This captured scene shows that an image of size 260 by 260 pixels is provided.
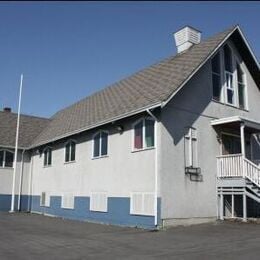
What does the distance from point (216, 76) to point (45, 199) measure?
13133 millimetres

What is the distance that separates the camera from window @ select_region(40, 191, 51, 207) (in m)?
26.0

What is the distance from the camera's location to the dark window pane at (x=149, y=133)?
17328mm

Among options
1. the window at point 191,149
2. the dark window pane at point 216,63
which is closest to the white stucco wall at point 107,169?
the window at point 191,149

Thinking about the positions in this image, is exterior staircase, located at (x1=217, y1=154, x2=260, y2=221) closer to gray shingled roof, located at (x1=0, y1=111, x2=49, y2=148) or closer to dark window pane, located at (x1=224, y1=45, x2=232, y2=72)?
dark window pane, located at (x1=224, y1=45, x2=232, y2=72)

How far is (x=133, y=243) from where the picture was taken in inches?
497

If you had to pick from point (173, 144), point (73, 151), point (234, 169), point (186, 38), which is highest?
point (186, 38)

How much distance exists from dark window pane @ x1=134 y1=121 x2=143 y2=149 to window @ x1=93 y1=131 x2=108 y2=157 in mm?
2404

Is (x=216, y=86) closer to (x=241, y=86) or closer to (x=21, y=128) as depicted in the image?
(x=241, y=86)

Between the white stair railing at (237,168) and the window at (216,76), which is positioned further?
the window at (216,76)

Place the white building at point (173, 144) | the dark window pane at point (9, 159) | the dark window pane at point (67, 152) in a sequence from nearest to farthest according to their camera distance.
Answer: the white building at point (173, 144), the dark window pane at point (67, 152), the dark window pane at point (9, 159)

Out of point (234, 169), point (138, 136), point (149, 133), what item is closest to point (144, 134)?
point (149, 133)

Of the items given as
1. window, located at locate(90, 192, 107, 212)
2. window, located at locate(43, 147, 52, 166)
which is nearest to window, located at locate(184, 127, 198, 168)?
window, located at locate(90, 192, 107, 212)

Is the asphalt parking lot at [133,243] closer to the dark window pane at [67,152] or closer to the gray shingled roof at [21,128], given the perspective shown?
the dark window pane at [67,152]

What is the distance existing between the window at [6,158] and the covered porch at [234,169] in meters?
15.6
